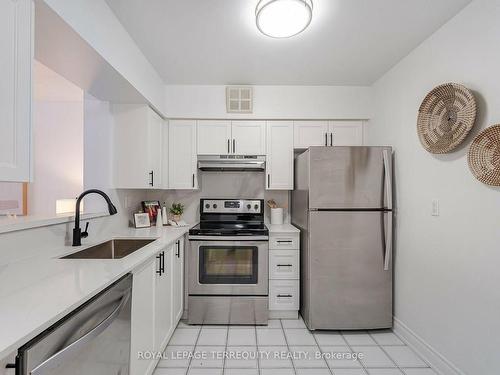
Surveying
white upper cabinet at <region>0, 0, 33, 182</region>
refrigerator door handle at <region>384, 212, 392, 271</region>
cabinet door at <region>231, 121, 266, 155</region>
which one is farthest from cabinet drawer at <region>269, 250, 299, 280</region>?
white upper cabinet at <region>0, 0, 33, 182</region>

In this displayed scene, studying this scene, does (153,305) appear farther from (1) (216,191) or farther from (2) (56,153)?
(2) (56,153)

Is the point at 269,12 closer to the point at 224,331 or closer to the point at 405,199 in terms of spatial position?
the point at 405,199

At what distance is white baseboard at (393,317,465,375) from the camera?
70.2 inches

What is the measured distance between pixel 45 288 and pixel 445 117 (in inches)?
94.7

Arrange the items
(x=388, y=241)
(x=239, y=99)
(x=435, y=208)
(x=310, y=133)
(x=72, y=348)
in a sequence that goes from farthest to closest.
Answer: (x=310, y=133) < (x=239, y=99) < (x=388, y=241) < (x=435, y=208) < (x=72, y=348)

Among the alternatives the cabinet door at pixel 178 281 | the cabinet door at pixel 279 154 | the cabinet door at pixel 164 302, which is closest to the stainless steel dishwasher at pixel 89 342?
the cabinet door at pixel 164 302

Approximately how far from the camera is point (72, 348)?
3.02ft

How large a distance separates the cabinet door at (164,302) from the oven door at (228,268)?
39 cm

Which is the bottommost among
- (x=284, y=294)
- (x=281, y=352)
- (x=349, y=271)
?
(x=281, y=352)

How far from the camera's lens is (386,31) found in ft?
6.28

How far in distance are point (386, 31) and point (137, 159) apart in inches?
89.5

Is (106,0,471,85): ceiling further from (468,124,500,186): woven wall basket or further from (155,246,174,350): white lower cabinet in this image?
(155,246,174,350): white lower cabinet

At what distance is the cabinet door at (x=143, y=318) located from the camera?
56.6 inches

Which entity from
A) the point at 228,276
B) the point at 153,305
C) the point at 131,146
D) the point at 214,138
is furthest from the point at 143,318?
the point at 214,138
